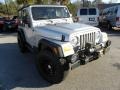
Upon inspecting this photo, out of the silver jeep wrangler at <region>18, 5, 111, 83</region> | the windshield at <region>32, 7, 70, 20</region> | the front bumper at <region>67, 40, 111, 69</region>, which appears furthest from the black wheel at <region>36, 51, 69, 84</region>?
the windshield at <region>32, 7, 70, 20</region>

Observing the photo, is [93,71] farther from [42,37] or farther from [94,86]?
[42,37]

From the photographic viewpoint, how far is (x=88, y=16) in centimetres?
1595

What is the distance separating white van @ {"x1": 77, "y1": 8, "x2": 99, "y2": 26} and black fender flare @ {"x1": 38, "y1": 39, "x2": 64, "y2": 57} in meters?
10.5

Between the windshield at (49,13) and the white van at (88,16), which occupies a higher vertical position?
the windshield at (49,13)

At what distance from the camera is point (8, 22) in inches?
723

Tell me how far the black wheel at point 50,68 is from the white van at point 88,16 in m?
10.7

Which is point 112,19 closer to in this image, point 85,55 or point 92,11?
point 92,11

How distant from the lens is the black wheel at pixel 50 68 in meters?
4.98

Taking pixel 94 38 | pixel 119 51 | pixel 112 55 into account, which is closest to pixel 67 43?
pixel 94 38

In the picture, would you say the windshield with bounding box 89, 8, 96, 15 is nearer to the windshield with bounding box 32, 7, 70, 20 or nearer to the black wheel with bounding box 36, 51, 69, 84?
the windshield with bounding box 32, 7, 70, 20

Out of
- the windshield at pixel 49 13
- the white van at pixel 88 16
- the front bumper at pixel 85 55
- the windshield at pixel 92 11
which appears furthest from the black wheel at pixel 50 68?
the windshield at pixel 92 11

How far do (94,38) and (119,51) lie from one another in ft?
10.6

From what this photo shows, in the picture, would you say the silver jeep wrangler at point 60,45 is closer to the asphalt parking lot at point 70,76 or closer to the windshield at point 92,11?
the asphalt parking lot at point 70,76

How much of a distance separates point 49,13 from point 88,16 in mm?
9321
